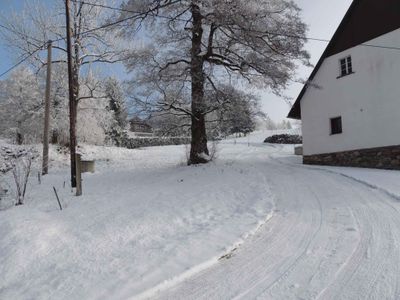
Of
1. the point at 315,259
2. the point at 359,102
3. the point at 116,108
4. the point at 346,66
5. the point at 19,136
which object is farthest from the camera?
the point at 116,108

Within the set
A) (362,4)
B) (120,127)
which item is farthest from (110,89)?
(362,4)

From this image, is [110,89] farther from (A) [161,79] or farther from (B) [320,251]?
(B) [320,251]

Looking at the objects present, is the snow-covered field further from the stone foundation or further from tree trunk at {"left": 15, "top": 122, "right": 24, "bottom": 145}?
tree trunk at {"left": 15, "top": 122, "right": 24, "bottom": 145}

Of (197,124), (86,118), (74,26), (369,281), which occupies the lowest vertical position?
(369,281)

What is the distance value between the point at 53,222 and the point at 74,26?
18.2m

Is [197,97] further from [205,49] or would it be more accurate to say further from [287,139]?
[287,139]

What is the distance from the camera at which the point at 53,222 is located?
6.50 m

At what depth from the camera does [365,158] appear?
14.6m

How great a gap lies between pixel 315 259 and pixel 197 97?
32.5 feet

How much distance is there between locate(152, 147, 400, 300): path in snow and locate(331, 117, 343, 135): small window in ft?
30.8

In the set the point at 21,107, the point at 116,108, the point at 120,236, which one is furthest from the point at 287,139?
the point at 120,236

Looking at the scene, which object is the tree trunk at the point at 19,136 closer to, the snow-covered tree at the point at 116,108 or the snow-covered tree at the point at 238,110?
the snow-covered tree at the point at 116,108

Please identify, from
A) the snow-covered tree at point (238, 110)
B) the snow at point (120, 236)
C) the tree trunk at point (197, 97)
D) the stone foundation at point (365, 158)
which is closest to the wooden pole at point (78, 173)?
the snow at point (120, 236)

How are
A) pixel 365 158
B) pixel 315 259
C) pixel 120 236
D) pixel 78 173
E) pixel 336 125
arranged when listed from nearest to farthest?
pixel 315 259, pixel 120 236, pixel 78 173, pixel 365 158, pixel 336 125
